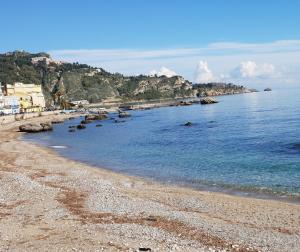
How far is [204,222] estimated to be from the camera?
69.3 feet

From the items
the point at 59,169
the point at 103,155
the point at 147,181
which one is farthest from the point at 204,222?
the point at 103,155

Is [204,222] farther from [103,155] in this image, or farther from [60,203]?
[103,155]

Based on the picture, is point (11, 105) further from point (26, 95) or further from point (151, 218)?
point (151, 218)

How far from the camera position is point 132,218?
22.1 metres

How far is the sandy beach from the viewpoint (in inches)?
695

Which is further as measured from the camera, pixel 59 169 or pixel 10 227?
pixel 59 169

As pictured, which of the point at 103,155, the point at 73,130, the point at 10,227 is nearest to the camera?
the point at 10,227

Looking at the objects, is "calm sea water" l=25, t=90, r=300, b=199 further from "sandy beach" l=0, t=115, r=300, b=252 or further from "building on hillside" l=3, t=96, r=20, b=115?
"building on hillside" l=3, t=96, r=20, b=115

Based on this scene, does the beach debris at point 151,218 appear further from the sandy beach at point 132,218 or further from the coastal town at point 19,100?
the coastal town at point 19,100

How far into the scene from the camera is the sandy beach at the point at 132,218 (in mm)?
17641

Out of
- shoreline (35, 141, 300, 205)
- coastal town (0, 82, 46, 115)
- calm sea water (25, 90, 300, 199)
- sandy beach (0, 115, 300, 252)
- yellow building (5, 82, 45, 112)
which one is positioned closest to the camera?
sandy beach (0, 115, 300, 252)

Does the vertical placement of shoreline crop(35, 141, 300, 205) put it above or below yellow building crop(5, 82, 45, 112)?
below

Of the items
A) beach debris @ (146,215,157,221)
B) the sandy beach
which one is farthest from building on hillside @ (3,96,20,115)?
beach debris @ (146,215,157,221)

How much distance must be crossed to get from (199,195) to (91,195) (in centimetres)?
711
